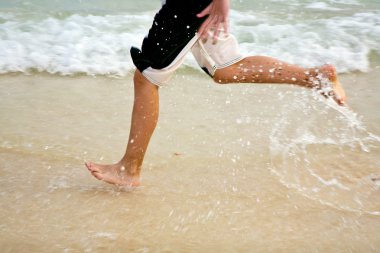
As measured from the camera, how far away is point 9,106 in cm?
379

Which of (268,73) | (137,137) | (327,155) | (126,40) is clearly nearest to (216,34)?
(268,73)

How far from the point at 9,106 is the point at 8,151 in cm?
77

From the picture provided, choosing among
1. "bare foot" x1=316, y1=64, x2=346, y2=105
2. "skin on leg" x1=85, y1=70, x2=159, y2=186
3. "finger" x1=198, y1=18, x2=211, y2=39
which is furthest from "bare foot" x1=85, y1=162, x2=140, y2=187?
"bare foot" x1=316, y1=64, x2=346, y2=105

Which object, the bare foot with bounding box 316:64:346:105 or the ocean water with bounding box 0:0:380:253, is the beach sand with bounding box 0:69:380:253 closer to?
the ocean water with bounding box 0:0:380:253

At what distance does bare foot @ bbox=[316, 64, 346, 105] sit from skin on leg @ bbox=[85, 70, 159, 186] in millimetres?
859

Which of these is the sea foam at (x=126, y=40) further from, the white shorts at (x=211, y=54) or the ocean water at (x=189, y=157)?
the white shorts at (x=211, y=54)

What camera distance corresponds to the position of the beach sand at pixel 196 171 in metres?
2.34

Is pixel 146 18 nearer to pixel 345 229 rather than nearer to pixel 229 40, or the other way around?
pixel 229 40

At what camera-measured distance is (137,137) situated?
2.69 meters

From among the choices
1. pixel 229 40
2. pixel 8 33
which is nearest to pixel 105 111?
pixel 229 40

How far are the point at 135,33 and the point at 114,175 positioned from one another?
3.47m

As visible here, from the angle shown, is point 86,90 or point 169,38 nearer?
point 169,38

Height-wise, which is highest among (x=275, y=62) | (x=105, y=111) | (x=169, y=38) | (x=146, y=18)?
(x=169, y=38)

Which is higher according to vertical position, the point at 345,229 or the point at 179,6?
the point at 179,6
